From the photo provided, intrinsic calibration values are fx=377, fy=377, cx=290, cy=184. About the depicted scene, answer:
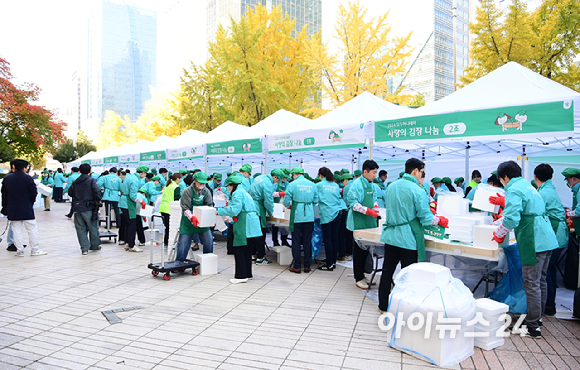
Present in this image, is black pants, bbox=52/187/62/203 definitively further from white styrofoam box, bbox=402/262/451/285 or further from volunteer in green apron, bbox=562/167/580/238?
volunteer in green apron, bbox=562/167/580/238

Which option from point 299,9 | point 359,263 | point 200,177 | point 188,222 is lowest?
point 359,263

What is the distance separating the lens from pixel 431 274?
10.9ft

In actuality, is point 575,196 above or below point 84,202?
above

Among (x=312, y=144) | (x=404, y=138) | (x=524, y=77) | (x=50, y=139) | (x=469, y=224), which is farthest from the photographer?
(x=50, y=139)

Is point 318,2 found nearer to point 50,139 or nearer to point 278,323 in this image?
point 50,139

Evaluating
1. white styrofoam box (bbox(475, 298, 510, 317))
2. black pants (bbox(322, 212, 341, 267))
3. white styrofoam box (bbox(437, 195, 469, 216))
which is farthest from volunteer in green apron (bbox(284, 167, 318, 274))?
white styrofoam box (bbox(475, 298, 510, 317))

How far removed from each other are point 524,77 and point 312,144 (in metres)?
4.19

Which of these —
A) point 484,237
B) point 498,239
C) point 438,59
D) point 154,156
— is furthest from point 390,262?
point 438,59

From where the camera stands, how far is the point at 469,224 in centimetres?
430

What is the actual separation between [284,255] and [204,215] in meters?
1.85

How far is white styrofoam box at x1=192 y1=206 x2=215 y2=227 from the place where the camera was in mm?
5793

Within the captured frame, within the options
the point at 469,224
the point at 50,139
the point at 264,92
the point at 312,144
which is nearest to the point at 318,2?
the point at 264,92

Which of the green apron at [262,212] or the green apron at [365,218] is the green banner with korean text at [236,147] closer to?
the green apron at [262,212]

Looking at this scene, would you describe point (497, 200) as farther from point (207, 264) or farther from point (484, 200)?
point (207, 264)
